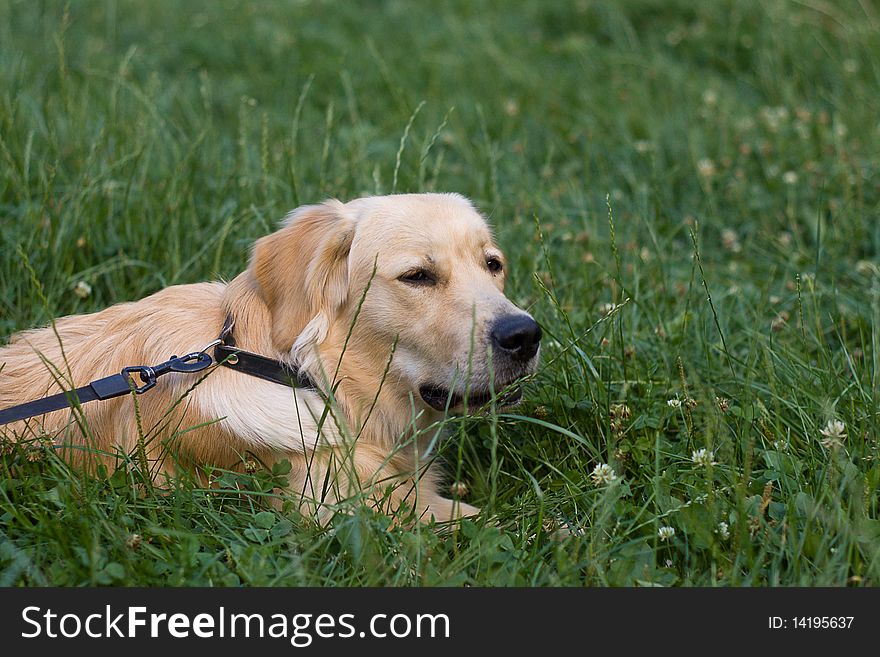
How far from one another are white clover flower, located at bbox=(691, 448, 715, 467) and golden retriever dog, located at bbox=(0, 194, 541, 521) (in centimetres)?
57

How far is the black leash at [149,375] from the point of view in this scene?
8.72ft

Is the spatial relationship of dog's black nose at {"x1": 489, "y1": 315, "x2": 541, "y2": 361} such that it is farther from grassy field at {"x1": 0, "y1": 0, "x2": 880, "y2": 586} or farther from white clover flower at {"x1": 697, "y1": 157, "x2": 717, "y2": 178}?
white clover flower at {"x1": 697, "y1": 157, "x2": 717, "y2": 178}

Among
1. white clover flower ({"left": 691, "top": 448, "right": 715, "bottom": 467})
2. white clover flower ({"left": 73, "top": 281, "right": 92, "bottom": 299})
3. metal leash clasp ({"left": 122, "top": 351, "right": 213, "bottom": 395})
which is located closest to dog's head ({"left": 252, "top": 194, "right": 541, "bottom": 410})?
metal leash clasp ({"left": 122, "top": 351, "right": 213, "bottom": 395})

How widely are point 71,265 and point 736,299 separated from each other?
295 cm

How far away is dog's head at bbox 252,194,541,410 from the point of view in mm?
2795

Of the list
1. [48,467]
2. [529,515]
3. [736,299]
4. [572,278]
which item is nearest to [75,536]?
[48,467]

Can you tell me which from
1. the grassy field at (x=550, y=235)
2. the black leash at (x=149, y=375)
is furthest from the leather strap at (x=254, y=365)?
the grassy field at (x=550, y=235)

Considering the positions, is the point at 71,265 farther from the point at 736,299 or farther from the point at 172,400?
the point at 736,299

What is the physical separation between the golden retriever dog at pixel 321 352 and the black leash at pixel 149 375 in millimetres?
38

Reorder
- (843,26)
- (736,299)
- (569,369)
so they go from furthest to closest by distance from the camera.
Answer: (843,26) < (736,299) < (569,369)

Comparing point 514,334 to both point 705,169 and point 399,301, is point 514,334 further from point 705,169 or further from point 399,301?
point 705,169

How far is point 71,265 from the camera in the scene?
390 centimetres

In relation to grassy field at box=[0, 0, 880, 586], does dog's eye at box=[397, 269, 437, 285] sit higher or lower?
higher

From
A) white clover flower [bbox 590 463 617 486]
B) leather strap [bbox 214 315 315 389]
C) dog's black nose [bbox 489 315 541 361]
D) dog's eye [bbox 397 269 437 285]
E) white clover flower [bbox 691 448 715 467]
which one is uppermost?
dog's eye [bbox 397 269 437 285]
